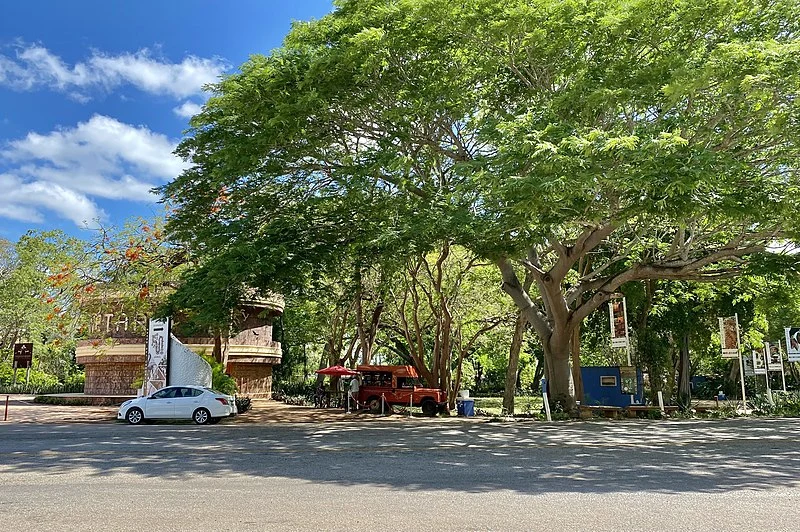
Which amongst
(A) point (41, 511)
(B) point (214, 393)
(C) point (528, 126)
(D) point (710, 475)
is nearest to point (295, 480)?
(A) point (41, 511)

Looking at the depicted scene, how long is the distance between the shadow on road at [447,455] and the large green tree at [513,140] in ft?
15.3

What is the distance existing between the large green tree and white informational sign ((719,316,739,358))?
5.30m

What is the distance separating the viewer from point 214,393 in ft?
68.6

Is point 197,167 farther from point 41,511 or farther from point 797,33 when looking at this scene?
point 797,33

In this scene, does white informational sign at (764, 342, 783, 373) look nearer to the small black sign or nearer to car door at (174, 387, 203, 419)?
car door at (174, 387, 203, 419)

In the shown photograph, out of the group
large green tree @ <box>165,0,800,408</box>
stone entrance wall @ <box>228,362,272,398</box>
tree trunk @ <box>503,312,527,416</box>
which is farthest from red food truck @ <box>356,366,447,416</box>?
stone entrance wall @ <box>228,362,272,398</box>

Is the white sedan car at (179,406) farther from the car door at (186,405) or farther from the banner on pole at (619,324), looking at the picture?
the banner on pole at (619,324)

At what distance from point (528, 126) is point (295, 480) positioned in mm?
8383

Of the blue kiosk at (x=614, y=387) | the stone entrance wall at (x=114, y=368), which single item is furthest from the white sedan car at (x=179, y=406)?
the stone entrance wall at (x=114, y=368)

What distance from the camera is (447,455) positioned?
A: 1225cm

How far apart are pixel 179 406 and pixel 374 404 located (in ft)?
28.9

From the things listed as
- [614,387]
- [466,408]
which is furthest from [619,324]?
[466,408]

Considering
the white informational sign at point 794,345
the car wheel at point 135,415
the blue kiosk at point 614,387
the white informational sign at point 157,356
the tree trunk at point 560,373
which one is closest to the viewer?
the car wheel at point 135,415

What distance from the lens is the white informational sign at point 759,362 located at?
31.6 metres
